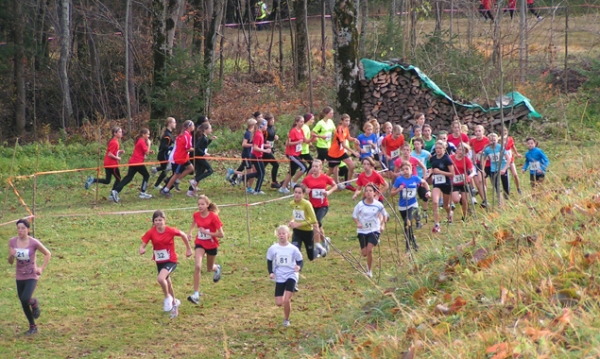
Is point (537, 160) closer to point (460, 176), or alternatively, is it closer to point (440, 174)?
point (460, 176)

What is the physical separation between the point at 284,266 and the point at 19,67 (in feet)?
70.0

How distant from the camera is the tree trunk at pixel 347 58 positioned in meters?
21.7

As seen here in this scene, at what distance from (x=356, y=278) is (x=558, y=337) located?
6.76 meters

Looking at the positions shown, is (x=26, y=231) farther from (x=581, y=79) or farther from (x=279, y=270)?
(x=581, y=79)

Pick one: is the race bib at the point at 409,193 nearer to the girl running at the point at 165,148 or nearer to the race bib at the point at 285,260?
the race bib at the point at 285,260

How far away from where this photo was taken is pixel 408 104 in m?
22.4

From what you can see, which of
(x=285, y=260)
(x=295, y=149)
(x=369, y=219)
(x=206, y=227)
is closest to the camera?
(x=285, y=260)

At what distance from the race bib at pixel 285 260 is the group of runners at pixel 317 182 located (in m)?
0.01

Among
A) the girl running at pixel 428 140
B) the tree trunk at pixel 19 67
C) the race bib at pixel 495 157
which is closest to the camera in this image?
the race bib at pixel 495 157

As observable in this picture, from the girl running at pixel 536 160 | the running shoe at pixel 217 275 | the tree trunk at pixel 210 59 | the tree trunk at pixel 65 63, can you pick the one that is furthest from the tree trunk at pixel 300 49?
the running shoe at pixel 217 275

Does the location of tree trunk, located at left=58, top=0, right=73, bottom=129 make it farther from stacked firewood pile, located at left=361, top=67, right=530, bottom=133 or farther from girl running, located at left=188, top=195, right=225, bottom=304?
girl running, located at left=188, top=195, right=225, bottom=304

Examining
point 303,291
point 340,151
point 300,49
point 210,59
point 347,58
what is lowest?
point 303,291

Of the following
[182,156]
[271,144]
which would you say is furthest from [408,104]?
[182,156]

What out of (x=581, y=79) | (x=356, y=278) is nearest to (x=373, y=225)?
(x=356, y=278)
